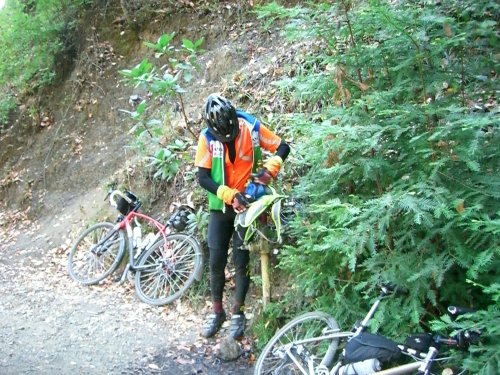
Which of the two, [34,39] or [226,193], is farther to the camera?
[34,39]

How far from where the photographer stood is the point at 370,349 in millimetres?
3100

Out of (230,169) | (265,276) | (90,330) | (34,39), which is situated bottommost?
(90,330)

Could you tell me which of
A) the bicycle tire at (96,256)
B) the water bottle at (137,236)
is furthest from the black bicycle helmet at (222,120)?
the bicycle tire at (96,256)

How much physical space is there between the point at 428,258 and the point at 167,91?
4.18 meters

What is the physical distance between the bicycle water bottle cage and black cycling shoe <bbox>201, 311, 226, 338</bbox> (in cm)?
281

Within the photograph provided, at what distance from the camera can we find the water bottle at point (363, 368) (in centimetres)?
307

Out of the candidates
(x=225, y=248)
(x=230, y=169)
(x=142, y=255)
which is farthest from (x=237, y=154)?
(x=142, y=255)

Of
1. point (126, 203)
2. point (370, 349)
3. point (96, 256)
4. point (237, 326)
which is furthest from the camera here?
point (96, 256)

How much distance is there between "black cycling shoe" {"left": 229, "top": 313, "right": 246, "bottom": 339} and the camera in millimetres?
4652

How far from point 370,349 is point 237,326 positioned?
1891 millimetres

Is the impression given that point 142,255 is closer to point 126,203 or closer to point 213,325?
point 126,203

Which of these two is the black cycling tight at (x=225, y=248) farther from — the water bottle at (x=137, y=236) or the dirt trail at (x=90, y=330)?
the water bottle at (x=137, y=236)

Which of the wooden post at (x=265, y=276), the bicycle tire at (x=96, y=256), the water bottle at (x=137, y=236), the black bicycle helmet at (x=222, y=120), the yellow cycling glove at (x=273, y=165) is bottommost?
the bicycle tire at (x=96, y=256)

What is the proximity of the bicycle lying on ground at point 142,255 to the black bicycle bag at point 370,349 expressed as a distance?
3043 millimetres
